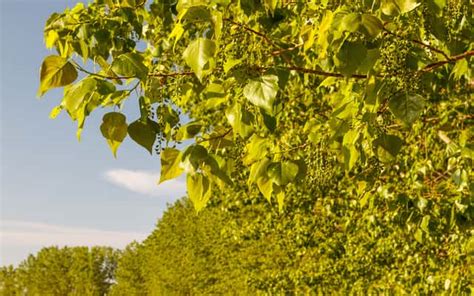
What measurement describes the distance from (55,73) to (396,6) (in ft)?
5.25

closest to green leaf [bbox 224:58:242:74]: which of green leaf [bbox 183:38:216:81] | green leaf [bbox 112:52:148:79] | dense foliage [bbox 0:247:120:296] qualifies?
green leaf [bbox 183:38:216:81]

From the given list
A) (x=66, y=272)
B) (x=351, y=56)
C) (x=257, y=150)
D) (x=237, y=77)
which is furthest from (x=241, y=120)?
(x=66, y=272)

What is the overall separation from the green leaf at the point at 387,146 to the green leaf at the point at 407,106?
0.55m

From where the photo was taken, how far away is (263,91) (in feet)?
8.61

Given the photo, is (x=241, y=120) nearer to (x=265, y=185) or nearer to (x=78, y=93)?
(x=265, y=185)

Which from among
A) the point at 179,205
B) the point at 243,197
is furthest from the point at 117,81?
the point at 179,205

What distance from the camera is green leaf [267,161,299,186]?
313cm

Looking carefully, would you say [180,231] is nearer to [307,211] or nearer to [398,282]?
[307,211]

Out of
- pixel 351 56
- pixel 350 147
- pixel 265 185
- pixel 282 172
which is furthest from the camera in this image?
pixel 350 147

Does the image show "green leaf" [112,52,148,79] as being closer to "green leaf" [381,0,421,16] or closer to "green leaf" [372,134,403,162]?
"green leaf" [381,0,421,16]

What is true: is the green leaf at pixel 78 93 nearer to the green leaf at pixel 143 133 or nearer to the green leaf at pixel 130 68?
the green leaf at pixel 130 68

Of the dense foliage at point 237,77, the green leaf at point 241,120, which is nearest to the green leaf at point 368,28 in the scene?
the dense foliage at point 237,77

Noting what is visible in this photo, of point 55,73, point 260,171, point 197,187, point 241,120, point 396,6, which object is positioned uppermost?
point 396,6

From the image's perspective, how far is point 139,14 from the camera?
429 centimetres
